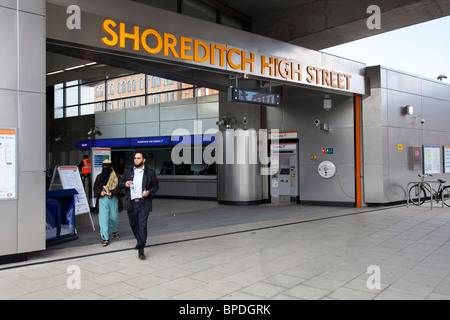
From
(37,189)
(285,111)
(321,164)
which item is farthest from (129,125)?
(37,189)

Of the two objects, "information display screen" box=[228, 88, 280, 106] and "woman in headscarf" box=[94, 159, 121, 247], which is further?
"information display screen" box=[228, 88, 280, 106]

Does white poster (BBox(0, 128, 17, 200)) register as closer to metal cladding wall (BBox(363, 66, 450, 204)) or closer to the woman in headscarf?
the woman in headscarf

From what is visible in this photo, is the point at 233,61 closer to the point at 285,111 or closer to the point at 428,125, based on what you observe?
the point at 285,111

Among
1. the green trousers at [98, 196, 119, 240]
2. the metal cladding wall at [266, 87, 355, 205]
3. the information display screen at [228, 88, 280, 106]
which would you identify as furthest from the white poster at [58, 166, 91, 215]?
the metal cladding wall at [266, 87, 355, 205]

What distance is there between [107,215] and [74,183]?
153 centimetres

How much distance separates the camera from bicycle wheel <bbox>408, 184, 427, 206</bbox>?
11781 mm

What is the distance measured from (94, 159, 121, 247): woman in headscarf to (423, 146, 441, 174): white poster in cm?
1045

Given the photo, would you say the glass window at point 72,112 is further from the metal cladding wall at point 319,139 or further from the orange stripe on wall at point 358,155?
the orange stripe on wall at point 358,155

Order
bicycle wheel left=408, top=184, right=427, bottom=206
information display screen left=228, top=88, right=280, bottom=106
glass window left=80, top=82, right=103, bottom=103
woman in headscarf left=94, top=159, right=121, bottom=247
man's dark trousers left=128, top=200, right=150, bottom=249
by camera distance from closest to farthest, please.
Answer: man's dark trousers left=128, top=200, right=150, bottom=249 → woman in headscarf left=94, top=159, right=121, bottom=247 → information display screen left=228, top=88, right=280, bottom=106 → bicycle wheel left=408, top=184, right=427, bottom=206 → glass window left=80, top=82, right=103, bottom=103

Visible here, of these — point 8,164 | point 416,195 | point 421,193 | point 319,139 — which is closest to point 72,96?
point 319,139

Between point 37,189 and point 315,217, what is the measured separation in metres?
6.44

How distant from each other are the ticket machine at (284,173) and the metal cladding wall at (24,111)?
842 centimetres

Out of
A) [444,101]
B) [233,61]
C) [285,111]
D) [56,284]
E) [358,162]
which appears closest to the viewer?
[56,284]
